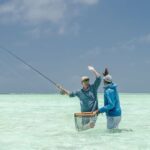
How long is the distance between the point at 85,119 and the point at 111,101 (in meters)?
0.77

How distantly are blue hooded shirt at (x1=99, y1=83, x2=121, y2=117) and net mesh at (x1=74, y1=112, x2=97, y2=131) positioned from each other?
1.12 ft

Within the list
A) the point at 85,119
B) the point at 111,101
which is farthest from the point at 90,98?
the point at 111,101

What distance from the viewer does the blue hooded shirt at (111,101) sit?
34.7 feet

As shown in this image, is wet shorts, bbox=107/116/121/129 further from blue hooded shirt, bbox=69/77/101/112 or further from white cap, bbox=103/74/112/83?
white cap, bbox=103/74/112/83

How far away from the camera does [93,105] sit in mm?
11055

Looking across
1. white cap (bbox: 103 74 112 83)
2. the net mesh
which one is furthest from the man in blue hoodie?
the net mesh

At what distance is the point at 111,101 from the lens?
1059cm

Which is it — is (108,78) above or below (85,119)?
above

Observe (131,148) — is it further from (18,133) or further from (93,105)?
(18,133)

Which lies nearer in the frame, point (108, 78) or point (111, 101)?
point (111, 101)

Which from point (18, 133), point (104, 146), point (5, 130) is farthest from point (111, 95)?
point (5, 130)

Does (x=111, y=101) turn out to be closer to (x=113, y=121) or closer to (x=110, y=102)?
(x=110, y=102)

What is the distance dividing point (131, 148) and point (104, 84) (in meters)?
1.72

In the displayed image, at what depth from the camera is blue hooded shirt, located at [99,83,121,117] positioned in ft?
34.7
